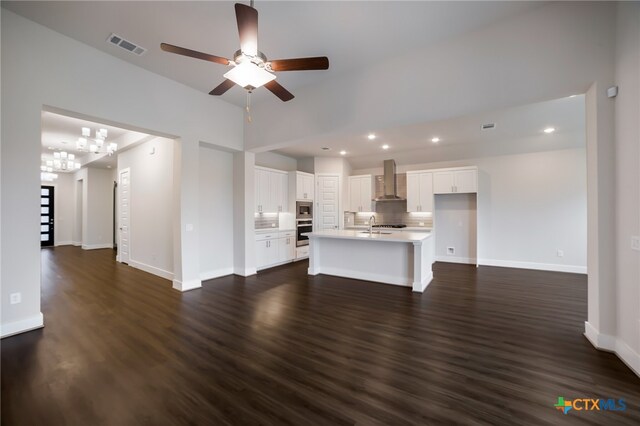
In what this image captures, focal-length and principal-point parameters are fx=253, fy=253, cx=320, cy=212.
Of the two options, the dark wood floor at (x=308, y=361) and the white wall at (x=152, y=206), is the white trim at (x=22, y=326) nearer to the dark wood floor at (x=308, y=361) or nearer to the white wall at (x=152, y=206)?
the dark wood floor at (x=308, y=361)

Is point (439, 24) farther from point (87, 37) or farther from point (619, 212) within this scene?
point (87, 37)

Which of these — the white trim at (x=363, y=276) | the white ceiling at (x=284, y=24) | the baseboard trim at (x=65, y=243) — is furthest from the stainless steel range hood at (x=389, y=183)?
the baseboard trim at (x=65, y=243)

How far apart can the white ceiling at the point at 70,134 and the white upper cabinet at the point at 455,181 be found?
7086 mm

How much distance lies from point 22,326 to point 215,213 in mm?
2962

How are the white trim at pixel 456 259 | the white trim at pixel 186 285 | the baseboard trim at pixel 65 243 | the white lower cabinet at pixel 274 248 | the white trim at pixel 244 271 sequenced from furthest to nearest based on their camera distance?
1. the baseboard trim at pixel 65 243
2. the white trim at pixel 456 259
3. the white lower cabinet at pixel 274 248
4. the white trim at pixel 244 271
5. the white trim at pixel 186 285

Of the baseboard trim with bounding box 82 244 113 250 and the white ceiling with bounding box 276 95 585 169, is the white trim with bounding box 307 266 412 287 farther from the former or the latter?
the baseboard trim with bounding box 82 244 113 250

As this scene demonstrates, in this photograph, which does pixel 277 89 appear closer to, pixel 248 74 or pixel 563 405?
pixel 248 74

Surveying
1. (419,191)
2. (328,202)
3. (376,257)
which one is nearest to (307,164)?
(328,202)

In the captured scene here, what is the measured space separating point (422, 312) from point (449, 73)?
10.3ft

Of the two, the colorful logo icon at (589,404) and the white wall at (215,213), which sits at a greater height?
the white wall at (215,213)

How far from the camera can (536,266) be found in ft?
19.5

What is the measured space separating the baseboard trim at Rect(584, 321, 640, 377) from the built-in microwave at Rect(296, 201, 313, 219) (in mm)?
5724

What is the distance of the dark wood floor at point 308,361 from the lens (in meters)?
1.69

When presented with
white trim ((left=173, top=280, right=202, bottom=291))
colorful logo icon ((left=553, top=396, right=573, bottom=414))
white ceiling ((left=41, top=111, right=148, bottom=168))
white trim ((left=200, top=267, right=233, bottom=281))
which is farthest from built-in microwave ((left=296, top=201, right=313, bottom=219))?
colorful logo icon ((left=553, top=396, right=573, bottom=414))
